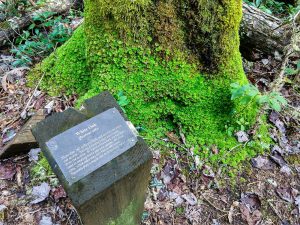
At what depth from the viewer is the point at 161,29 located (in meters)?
3.09

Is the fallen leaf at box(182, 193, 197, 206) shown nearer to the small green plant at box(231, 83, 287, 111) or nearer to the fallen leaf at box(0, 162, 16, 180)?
the small green plant at box(231, 83, 287, 111)

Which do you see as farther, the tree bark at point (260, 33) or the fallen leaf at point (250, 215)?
the tree bark at point (260, 33)

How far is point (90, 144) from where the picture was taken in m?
2.04

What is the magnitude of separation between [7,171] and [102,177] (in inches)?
72.9

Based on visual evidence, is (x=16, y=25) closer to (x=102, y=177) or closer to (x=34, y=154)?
(x=34, y=154)

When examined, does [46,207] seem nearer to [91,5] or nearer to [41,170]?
[41,170]

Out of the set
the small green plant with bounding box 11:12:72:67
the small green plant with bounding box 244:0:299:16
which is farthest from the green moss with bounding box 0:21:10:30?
the small green plant with bounding box 244:0:299:16

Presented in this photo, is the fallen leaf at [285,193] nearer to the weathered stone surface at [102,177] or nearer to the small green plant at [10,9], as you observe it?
the weathered stone surface at [102,177]

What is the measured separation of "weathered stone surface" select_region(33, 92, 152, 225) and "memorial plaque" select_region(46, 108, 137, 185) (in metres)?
0.03

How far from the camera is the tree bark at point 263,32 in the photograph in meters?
4.68

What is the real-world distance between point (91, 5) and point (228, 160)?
8.41ft

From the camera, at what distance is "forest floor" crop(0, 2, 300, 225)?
2984 millimetres

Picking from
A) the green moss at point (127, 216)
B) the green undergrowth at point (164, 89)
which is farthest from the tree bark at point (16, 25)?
the green moss at point (127, 216)

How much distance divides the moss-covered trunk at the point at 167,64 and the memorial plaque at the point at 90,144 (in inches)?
45.8
